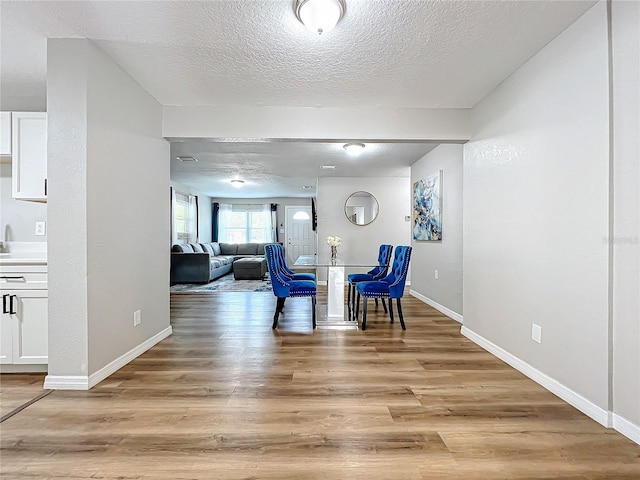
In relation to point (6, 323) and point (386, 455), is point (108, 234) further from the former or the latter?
point (386, 455)

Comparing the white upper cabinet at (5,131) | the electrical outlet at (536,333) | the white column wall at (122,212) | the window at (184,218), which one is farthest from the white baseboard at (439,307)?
the window at (184,218)

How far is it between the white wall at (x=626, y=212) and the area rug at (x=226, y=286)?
17.7ft

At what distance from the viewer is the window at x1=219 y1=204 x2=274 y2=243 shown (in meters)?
10.9

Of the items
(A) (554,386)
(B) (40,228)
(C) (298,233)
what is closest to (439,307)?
(A) (554,386)

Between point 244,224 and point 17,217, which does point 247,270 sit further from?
point 17,217

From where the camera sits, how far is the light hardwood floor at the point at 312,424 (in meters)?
1.48

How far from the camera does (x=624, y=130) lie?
168cm

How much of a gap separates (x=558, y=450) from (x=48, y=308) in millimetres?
3146

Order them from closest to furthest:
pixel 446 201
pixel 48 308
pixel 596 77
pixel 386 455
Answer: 1. pixel 386 455
2. pixel 596 77
3. pixel 48 308
4. pixel 446 201

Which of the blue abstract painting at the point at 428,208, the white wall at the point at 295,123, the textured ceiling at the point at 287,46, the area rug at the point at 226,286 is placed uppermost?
the textured ceiling at the point at 287,46

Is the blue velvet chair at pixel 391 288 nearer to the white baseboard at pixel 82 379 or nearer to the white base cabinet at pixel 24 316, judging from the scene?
the white baseboard at pixel 82 379

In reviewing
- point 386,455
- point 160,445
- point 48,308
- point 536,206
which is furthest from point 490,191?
point 48,308

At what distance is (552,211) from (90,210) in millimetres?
3163

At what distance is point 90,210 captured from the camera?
224cm
